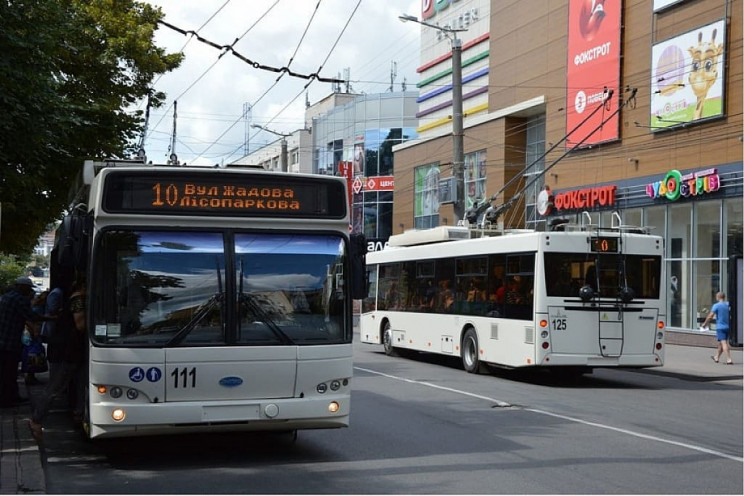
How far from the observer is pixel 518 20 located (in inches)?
1688

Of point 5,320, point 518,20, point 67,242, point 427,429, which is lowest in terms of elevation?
point 427,429

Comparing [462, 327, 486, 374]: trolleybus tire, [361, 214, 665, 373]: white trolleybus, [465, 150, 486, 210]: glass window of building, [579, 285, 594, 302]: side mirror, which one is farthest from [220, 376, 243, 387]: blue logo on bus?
[465, 150, 486, 210]: glass window of building

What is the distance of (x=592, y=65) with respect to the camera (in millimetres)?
36312

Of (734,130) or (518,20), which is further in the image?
(518,20)

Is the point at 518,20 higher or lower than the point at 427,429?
higher

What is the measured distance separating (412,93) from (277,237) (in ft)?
202

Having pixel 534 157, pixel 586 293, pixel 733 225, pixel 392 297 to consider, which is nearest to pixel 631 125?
pixel 733 225

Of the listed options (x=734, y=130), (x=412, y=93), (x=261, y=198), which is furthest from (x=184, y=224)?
(x=412, y=93)

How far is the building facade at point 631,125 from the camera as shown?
29.6 m

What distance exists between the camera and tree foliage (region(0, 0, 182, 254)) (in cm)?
1040

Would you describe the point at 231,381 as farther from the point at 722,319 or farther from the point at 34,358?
the point at 722,319

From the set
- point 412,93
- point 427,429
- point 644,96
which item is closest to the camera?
point 427,429

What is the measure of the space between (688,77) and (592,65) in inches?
228

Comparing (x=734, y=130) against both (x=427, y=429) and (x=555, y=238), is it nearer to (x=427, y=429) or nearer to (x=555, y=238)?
→ (x=555, y=238)
